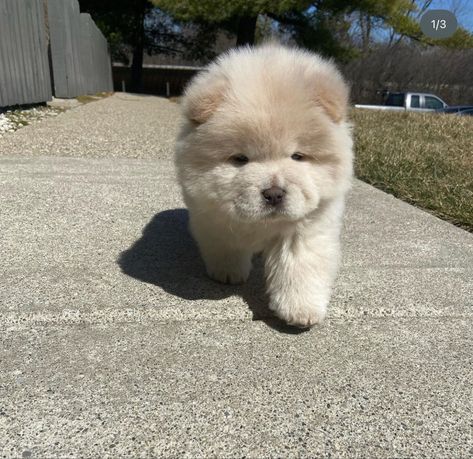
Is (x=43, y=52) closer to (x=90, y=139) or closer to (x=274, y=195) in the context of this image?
(x=90, y=139)

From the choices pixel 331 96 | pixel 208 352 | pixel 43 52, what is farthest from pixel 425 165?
pixel 43 52

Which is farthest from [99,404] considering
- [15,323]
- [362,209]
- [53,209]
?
[362,209]

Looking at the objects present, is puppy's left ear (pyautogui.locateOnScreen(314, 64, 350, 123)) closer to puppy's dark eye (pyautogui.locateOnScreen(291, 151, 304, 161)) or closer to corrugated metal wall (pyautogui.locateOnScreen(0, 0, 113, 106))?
puppy's dark eye (pyautogui.locateOnScreen(291, 151, 304, 161))

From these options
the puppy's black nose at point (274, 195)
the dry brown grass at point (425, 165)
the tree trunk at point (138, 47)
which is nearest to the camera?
the puppy's black nose at point (274, 195)

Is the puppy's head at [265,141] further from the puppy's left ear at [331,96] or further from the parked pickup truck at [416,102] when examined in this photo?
the parked pickup truck at [416,102]

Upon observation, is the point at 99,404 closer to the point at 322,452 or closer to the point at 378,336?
the point at 322,452

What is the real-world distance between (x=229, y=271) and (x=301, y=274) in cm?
43

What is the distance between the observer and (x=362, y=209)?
12.2ft

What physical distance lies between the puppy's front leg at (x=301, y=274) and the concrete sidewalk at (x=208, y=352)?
0.09 m

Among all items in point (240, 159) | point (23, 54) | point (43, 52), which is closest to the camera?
point (240, 159)

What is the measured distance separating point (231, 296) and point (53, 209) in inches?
69.3

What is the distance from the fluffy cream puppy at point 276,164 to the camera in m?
1.69

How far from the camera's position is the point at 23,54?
820cm

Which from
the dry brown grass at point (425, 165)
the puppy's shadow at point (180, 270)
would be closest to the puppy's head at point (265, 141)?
the puppy's shadow at point (180, 270)
